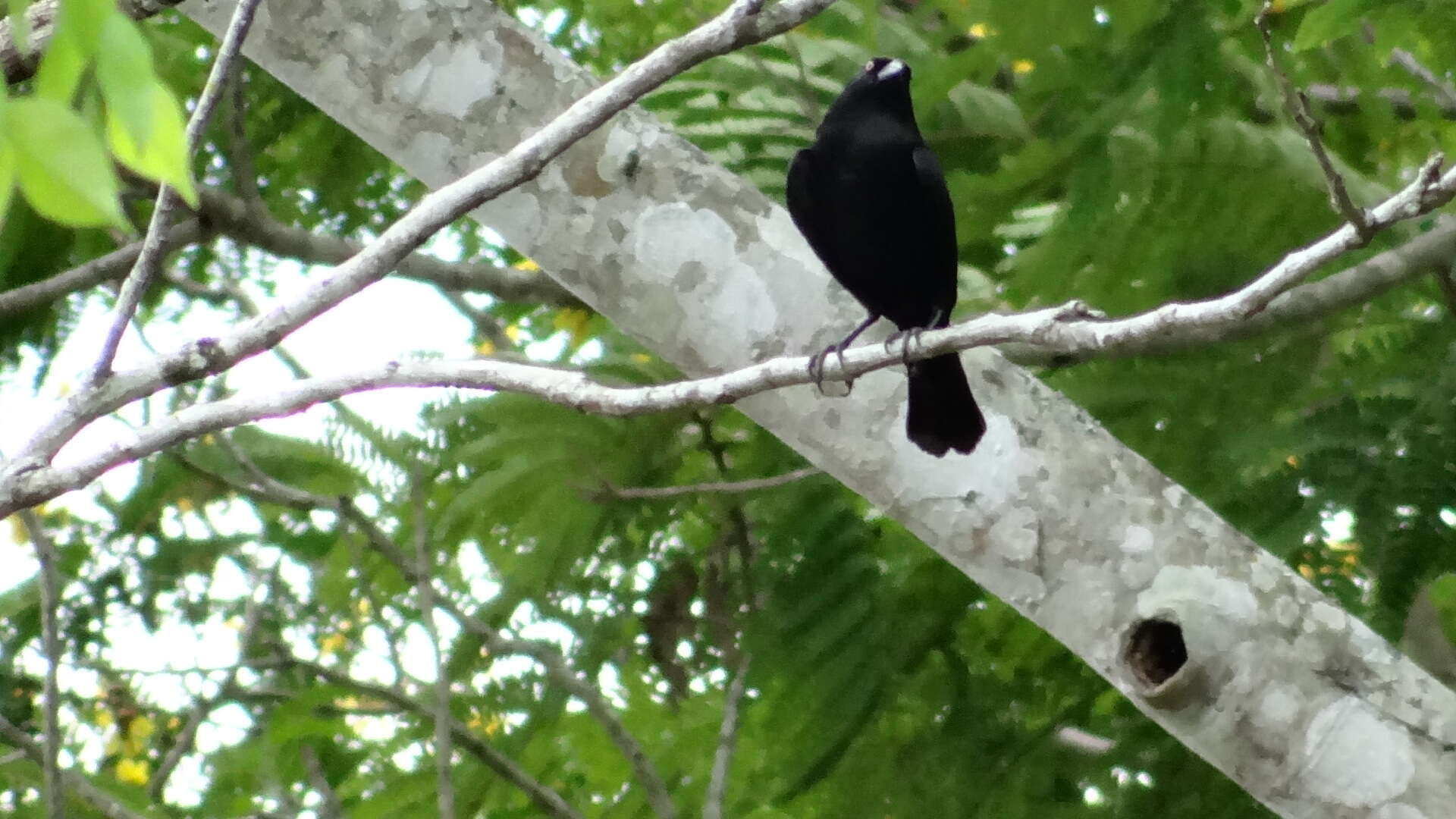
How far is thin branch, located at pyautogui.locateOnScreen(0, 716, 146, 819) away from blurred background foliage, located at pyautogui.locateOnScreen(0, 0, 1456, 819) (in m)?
0.16

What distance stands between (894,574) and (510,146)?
110cm

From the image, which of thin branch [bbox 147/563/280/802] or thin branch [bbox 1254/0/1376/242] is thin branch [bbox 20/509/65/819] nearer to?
thin branch [bbox 147/563/280/802]

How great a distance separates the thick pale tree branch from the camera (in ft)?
3.91

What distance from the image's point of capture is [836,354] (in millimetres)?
1848

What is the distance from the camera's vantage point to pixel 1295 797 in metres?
1.65

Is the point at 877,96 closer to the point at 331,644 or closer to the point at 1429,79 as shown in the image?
the point at 1429,79

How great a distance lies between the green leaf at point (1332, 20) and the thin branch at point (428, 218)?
78 centimetres

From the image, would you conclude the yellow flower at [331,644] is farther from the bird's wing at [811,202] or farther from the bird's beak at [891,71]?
the bird's beak at [891,71]

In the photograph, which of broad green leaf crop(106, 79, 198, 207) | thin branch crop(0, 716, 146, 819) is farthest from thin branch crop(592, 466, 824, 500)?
broad green leaf crop(106, 79, 198, 207)

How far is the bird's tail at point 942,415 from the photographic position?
181 centimetres

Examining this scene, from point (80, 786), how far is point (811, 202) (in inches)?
69.9

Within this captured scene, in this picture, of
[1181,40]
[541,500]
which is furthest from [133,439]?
[1181,40]

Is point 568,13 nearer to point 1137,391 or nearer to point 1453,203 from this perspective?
point 1137,391

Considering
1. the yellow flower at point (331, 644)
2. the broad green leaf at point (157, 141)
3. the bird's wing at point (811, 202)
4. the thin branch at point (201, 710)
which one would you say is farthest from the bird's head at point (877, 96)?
the yellow flower at point (331, 644)
